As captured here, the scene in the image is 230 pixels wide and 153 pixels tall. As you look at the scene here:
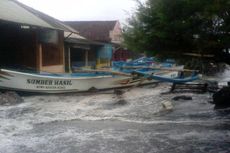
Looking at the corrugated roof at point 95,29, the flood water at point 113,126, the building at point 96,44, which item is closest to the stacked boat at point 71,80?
the flood water at point 113,126

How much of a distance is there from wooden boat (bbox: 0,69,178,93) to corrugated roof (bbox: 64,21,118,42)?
2166 cm

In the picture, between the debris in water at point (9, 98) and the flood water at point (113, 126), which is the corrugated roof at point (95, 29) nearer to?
the flood water at point (113, 126)

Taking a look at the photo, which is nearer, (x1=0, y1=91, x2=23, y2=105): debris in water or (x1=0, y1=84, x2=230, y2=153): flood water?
(x1=0, y1=84, x2=230, y2=153): flood water

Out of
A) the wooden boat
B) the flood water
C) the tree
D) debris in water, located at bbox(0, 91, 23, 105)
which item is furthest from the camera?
the wooden boat

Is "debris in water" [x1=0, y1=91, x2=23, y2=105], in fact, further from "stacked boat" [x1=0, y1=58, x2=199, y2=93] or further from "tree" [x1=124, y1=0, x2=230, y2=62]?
"tree" [x1=124, y1=0, x2=230, y2=62]

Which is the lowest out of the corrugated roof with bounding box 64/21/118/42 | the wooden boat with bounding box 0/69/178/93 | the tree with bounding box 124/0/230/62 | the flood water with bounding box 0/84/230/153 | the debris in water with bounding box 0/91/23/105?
the flood water with bounding box 0/84/230/153

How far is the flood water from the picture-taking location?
8.48 meters

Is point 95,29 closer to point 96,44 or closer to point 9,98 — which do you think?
point 96,44

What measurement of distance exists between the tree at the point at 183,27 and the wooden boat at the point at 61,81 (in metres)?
6.80

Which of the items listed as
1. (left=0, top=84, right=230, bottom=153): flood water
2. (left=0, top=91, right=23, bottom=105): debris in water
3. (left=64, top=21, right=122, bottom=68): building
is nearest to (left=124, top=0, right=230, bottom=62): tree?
(left=0, top=84, right=230, bottom=153): flood water

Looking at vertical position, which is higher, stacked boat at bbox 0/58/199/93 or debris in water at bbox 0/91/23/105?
stacked boat at bbox 0/58/199/93

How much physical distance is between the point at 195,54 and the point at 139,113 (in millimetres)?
3353

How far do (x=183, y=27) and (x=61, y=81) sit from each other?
8.84m

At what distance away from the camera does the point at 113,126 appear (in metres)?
10.6
